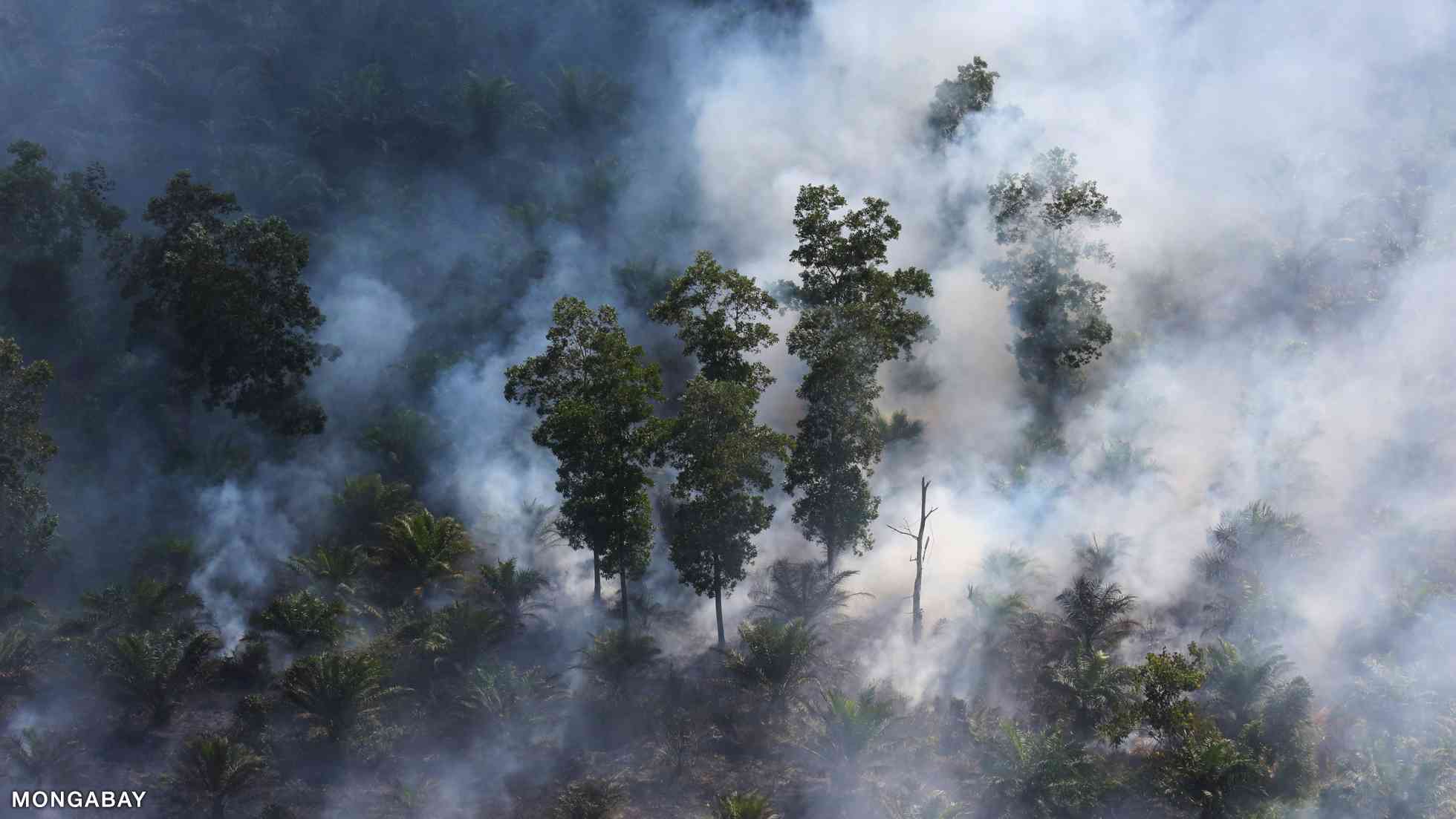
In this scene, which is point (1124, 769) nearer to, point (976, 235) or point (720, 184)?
point (976, 235)

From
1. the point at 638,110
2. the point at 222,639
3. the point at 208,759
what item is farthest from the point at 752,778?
the point at 638,110

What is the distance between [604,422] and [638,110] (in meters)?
25.3

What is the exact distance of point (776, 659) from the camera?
910 inches

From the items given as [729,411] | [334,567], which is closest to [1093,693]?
[729,411]

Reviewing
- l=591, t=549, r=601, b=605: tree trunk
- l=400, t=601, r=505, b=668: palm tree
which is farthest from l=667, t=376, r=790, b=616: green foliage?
l=400, t=601, r=505, b=668: palm tree

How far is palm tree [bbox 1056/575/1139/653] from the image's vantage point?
78.2 feet

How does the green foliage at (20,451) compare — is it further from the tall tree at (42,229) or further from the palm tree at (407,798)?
the palm tree at (407,798)

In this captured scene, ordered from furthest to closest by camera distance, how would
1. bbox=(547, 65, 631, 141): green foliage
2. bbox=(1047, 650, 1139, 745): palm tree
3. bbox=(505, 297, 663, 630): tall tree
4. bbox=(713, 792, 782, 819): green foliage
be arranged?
1. bbox=(547, 65, 631, 141): green foliage
2. bbox=(1047, 650, 1139, 745): palm tree
3. bbox=(505, 297, 663, 630): tall tree
4. bbox=(713, 792, 782, 819): green foliage

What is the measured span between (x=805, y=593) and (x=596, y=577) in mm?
5020

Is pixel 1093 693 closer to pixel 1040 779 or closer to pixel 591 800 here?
pixel 1040 779

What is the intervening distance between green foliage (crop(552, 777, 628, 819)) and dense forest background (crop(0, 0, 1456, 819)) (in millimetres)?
106

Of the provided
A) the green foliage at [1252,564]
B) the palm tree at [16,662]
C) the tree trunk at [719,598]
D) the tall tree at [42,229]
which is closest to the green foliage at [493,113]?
the tall tree at [42,229]

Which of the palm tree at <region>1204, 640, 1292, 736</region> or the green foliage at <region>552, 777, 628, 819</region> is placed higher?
the palm tree at <region>1204, 640, 1292, 736</region>

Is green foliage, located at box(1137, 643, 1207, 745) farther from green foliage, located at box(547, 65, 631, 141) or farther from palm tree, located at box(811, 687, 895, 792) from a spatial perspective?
green foliage, located at box(547, 65, 631, 141)
